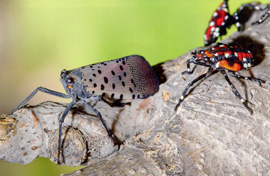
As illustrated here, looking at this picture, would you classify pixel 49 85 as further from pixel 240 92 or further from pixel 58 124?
pixel 240 92

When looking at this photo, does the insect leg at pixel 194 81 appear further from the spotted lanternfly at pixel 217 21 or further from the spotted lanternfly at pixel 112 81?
the spotted lanternfly at pixel 217 21

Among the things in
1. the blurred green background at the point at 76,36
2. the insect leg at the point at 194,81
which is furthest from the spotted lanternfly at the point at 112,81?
the blurred green background at the point at 76,36

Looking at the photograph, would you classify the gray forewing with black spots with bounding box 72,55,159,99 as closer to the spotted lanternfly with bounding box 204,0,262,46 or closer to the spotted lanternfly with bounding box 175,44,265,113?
the spotted lanternfly with bounding box 175,44,265,113

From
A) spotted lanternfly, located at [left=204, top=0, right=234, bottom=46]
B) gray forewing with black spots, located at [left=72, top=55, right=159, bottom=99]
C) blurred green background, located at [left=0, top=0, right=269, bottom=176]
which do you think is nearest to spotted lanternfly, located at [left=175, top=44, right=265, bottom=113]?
gray forewing with black spots, located at [left=72, top=55, right=159, bottom=99]

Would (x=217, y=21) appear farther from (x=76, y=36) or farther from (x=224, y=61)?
(x=76, y=36)

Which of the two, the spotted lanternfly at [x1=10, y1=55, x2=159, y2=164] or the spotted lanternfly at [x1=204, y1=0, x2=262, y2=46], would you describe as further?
the spotted lanternfly at [x1=204, y1=0, x2=262, y2=46]

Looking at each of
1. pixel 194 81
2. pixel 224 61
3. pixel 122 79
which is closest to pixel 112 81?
pixel 122 79

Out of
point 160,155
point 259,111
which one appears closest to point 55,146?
point 160,155
